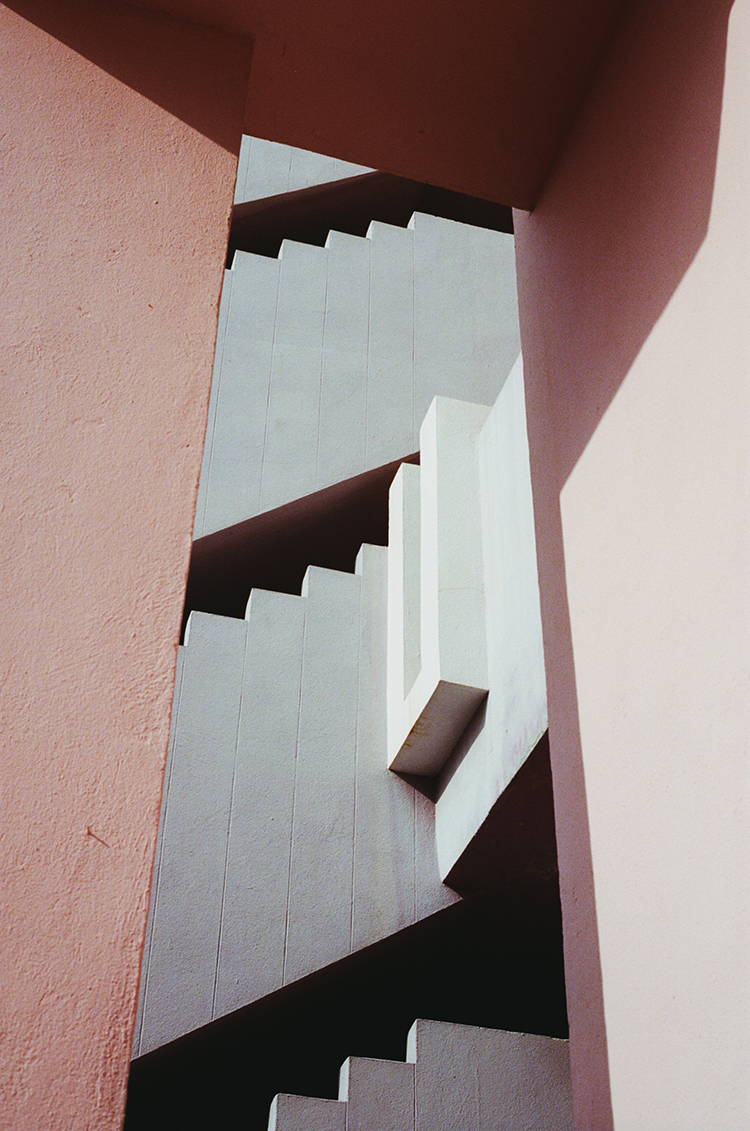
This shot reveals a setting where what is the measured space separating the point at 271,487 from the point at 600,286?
18.2 ft

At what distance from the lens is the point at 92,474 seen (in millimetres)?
1396

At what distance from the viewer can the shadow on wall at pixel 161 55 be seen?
182 cm

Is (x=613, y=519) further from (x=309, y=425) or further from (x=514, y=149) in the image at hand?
(x=309, y=425)

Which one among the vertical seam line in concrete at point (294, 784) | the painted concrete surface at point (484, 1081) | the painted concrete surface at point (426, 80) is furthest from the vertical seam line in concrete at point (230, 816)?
the painted concrete surface at point (426, 80)

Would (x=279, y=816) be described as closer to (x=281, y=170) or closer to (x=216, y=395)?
(x=216, y=395)

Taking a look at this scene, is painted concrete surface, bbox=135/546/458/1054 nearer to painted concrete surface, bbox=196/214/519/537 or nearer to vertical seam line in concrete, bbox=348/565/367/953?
vertical seam line in concrete, bbox=348/565/367/953

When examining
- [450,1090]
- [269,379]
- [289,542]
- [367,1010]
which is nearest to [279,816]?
[450,1090]

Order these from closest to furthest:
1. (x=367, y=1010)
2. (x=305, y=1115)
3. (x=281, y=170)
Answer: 1. (x=305, y=1115)
2. (x=367, y=1010)
3. (x=281, y=170)

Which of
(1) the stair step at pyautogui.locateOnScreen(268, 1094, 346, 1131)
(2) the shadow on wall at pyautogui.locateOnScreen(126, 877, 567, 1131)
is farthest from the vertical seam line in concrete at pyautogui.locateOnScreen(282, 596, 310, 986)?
(1) the stair step at pyautogui.locateOnScreen(268, 1094, 346, 1131)

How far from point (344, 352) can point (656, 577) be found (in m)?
6.63

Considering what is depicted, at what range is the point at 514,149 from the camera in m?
2.24

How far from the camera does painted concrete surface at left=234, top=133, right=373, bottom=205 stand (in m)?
9.26

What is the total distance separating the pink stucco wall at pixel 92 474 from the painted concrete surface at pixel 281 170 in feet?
25.0

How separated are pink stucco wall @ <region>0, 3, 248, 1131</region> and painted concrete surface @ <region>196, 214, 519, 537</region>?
17.9ft
